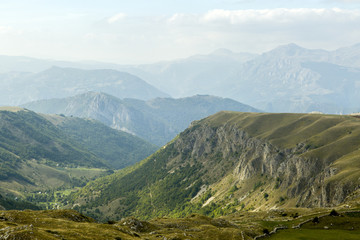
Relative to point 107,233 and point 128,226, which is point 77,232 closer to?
point 107,233

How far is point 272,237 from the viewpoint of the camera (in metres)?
84.8

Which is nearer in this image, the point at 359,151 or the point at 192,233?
the point at 192,233

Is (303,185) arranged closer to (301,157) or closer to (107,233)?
(301,157)

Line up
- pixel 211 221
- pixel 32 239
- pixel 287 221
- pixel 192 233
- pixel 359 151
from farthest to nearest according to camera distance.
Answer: pixel 359 151 < pixel 211 221 < pixel 287 221 < pixel 192 233 < pixel 32 239

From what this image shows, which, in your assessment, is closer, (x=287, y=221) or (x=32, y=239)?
(x=32, y=239)

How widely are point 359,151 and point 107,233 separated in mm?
140602

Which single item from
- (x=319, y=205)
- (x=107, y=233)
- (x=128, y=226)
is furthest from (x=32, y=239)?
(x=319, y=205)

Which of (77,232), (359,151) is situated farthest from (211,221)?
(359,151)

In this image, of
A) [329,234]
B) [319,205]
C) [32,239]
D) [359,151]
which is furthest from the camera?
[359,151]

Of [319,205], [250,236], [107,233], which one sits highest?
[107,233]

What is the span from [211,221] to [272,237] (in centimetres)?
3250

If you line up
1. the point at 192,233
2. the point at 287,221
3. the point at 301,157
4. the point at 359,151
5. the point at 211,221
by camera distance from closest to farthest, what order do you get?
the point at 192,233 → the point at 287,221 → the point at 211,221 → the point at 359,151 → the point at 301,157

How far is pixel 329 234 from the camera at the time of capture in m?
80.0

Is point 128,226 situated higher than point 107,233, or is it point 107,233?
point 107,233
